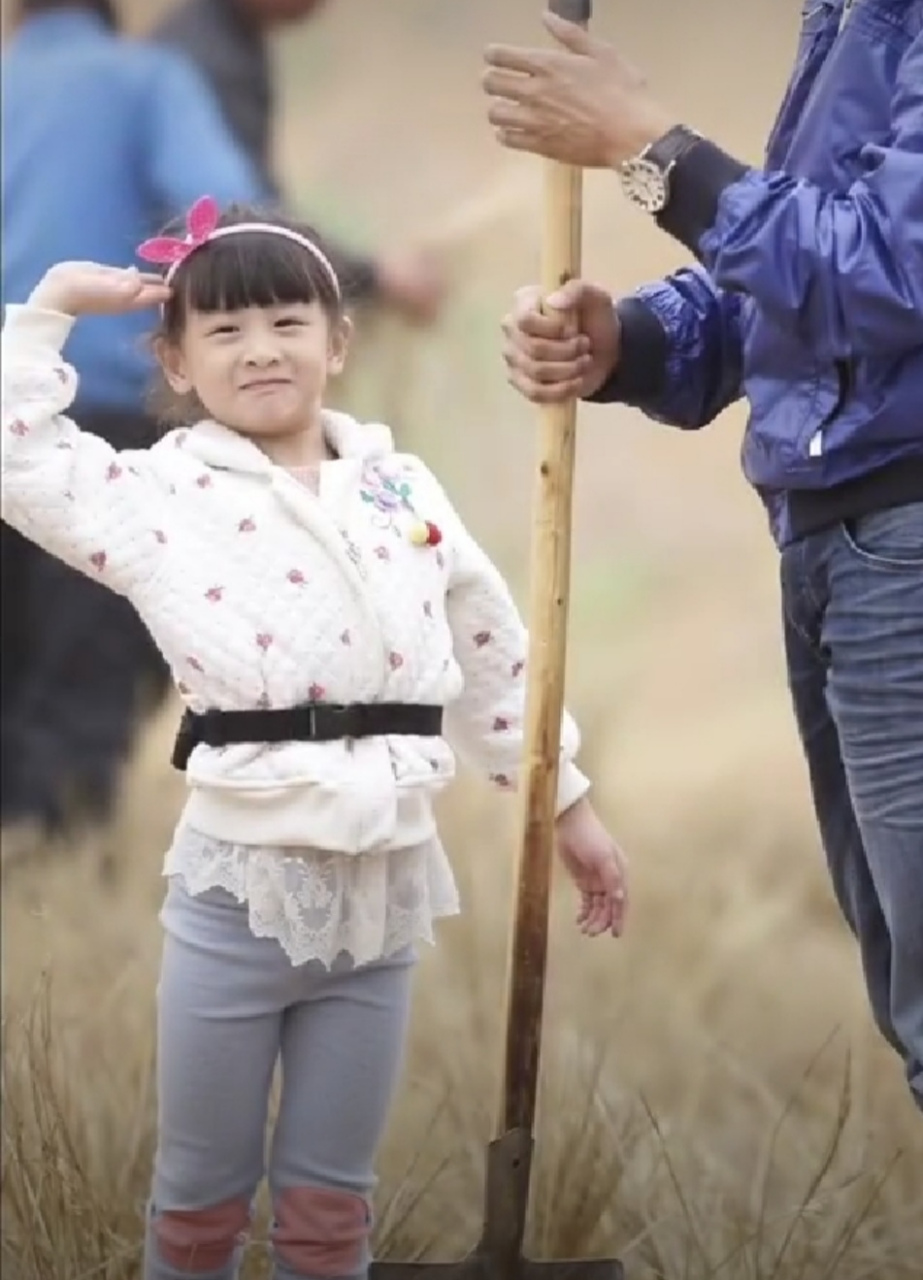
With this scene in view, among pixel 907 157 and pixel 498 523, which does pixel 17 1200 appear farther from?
pixel 907 157

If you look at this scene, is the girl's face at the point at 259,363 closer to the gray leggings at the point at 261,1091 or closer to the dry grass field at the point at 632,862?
the dry grass field at the point at 632,862

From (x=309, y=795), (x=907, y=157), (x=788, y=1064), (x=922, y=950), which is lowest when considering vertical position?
(x=788, y=1064)

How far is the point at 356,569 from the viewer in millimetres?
1569

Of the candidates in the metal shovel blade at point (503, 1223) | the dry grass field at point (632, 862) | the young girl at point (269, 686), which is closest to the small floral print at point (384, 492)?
the young girl at point (269, 686)

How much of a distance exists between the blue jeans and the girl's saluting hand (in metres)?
0.61

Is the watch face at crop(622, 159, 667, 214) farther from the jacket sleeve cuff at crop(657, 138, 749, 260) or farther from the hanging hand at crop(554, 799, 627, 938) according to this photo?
the hanging hand at crop(554, 799, 627, 938)

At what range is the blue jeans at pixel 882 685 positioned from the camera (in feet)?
4.39

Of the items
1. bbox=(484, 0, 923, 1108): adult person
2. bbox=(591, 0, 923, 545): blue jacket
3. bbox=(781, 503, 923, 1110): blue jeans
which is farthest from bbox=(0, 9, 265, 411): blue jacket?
bbox=(781, 503, 923, 1110): blue jeans

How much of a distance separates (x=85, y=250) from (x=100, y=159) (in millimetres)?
97

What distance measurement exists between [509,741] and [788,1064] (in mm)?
454

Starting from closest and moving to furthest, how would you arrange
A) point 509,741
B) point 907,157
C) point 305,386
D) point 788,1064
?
1. point 907,157
2. point 305,386
3. point 509,741
4. point 788,1064

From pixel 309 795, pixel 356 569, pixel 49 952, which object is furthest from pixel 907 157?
pixel 49 952

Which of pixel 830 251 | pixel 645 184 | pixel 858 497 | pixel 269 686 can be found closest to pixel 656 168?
pixel 645 184

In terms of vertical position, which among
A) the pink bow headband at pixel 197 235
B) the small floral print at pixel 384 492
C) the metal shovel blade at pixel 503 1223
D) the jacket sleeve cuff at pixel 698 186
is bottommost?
the metal shovel blade at pixel 503 1223
